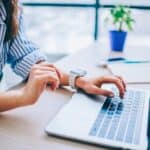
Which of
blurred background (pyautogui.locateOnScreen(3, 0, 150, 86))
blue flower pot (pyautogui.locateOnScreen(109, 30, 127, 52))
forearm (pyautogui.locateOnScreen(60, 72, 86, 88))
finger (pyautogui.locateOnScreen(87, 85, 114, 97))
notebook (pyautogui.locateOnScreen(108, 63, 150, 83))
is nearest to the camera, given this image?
finger (pyautogui.locateOnScreen(87, 85, 114, 97))

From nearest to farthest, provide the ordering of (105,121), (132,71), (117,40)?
1. (105,121)
2. (132,71)
3. (117,40)

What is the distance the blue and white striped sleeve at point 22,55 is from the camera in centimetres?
125

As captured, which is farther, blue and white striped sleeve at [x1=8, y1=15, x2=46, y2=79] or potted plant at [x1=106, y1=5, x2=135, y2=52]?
potted plant at [x1=106, y1=5, x2=135, y2=52]

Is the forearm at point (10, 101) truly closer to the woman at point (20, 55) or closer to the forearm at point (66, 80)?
the woman at point (20, 55)

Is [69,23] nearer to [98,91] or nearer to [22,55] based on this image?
[22,55]

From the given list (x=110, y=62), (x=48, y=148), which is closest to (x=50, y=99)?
(x=48, y=148)

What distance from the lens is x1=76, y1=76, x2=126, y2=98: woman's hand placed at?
97 cm

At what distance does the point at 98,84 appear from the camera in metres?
1.06

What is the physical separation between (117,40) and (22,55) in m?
0.60

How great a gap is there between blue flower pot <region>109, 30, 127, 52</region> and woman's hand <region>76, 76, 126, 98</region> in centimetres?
67

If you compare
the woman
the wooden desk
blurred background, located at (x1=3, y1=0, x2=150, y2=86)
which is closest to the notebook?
the wooden desk

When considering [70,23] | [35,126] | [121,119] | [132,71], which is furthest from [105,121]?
[70,23]

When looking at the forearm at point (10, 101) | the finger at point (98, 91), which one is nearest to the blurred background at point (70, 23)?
the finger at point (98, 91)

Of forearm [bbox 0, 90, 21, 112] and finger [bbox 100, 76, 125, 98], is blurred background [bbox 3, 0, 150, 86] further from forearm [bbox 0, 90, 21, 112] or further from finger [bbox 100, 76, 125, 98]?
forearm [bbox 0, 90, 21, 112]
